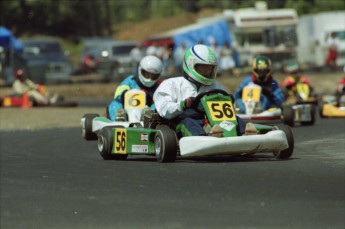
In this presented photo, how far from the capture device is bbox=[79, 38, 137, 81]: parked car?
126 ft

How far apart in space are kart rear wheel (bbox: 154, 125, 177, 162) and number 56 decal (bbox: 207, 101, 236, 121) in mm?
447

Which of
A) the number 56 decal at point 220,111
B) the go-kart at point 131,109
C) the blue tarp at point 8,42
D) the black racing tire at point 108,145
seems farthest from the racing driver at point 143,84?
the blue tarp at point 8,42

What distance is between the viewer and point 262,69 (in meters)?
16.7

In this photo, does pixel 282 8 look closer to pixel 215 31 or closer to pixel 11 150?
pixel 215 31

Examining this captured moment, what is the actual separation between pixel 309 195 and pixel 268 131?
9.64ft

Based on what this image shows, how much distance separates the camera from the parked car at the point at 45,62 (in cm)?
3503

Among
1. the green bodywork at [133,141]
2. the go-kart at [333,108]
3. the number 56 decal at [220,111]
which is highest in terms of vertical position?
the number 56 decal at [220,111]

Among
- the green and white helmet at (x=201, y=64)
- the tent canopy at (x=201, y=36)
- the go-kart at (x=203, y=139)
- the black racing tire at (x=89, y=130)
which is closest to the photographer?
the go-kart at (x=203, y=139)

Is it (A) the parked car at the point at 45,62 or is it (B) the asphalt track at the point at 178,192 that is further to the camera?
(A) the parked car at the point at 45,62

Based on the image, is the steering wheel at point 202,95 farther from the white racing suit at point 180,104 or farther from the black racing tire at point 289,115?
the black racing tire at point 289,115

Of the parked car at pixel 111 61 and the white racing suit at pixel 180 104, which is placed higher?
the white racing suit at pixel 180 104

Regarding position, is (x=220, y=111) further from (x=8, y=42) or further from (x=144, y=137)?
(x=8, y=42)

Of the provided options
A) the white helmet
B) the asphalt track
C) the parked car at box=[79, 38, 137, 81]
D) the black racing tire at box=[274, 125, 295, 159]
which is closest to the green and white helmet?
the asphalt track

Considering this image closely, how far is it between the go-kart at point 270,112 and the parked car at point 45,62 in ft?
62.9
